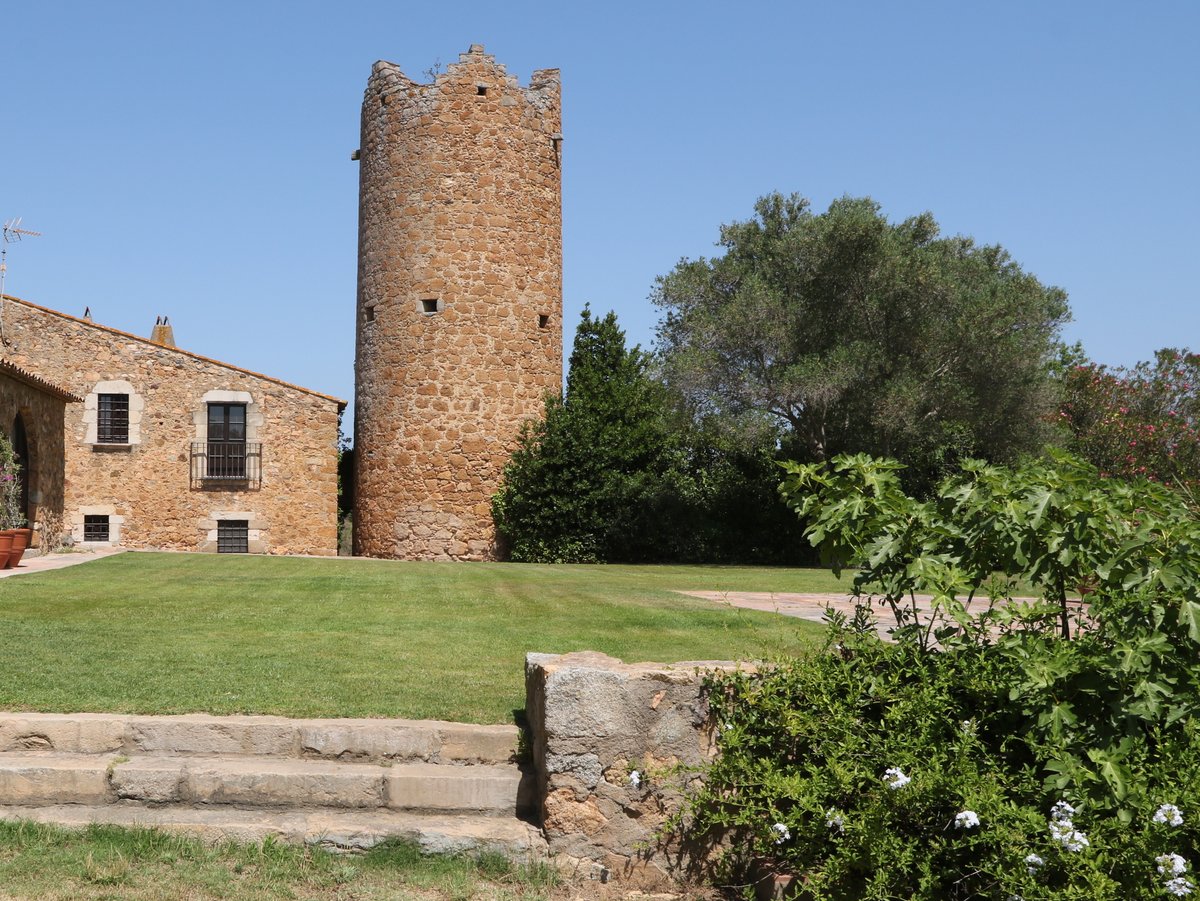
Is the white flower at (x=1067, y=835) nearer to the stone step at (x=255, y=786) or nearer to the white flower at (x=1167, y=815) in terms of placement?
the white flower at (x=1167, y=815)

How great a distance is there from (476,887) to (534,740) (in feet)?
2.56

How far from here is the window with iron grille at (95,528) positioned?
23.1 metres

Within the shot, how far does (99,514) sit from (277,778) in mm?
20048

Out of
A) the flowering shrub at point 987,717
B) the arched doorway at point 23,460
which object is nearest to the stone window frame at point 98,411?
the arched doorway at point 23,460

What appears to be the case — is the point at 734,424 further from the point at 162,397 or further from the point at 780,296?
the point at 162,397

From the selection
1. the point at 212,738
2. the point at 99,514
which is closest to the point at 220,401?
the point at 99,514

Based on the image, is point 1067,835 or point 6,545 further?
point 6,545

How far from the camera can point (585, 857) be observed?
484cm

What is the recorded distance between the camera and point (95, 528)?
2317cm

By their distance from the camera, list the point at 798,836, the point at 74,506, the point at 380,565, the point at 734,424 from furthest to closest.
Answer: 1. the point at 74,506
2. the point at 734,424
3. the point at 380,565
4. the point at 798,836

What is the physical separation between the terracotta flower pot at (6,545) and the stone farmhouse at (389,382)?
6827mm

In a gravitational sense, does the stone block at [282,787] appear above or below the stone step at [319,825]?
above

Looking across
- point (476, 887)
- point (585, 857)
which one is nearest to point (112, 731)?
point (476, 887)

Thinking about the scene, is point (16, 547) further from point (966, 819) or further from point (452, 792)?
point (966, 819)
